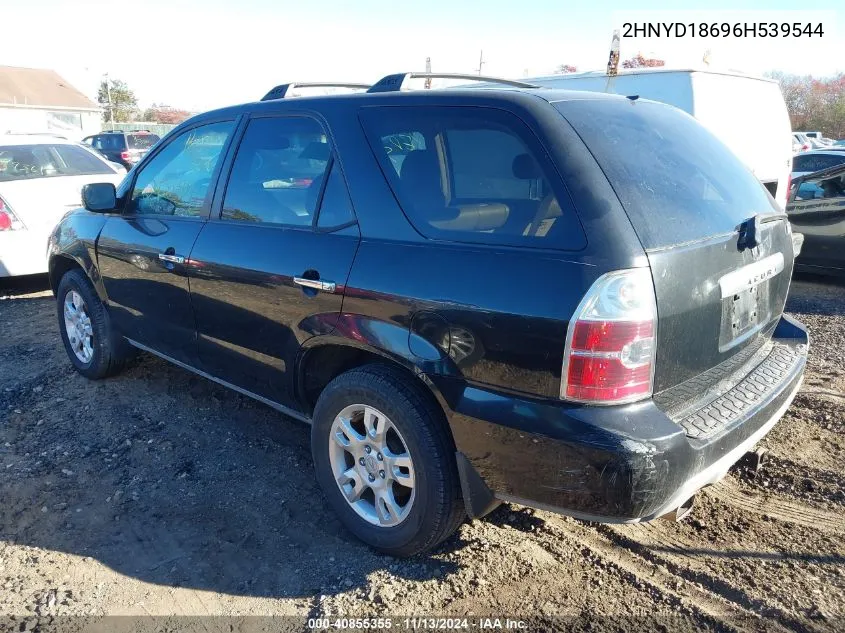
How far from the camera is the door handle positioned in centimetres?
282

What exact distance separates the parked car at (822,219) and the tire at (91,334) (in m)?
6.65

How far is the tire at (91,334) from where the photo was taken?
456cm

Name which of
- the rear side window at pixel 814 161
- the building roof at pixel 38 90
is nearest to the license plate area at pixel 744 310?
the rear side window at pixel 814 161

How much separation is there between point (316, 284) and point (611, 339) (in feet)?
4.17

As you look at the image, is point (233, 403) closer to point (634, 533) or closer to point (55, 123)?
point (634, 533)

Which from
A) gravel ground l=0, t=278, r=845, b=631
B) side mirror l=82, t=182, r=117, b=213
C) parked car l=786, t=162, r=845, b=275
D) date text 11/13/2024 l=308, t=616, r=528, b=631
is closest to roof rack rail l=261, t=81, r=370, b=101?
side mirror l=82, t=182, r=117, b=213

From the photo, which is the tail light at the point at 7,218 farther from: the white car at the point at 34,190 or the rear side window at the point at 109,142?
the rear side window at the point at 109,142

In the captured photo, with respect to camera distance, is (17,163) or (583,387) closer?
(583,387)

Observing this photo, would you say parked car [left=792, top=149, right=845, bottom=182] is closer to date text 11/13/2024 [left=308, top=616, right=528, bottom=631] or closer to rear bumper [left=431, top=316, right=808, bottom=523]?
rear bumper [left=431, top=316, right=808, bottom=523]

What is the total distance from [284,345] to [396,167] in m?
0.97

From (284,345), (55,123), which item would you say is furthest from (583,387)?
(55,123)

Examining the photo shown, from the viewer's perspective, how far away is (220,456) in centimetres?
374

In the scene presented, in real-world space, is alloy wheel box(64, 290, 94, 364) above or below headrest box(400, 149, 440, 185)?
below

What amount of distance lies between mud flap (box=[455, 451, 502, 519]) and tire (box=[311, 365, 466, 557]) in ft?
0.25
